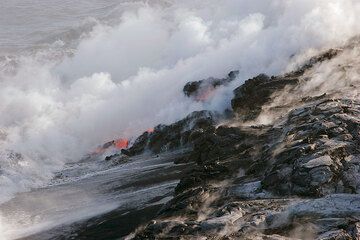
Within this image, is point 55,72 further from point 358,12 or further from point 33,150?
point 358,12

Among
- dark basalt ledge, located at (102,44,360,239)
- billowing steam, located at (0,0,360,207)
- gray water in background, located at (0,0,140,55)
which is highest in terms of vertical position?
gray water in background, located at (0,0,140,55)

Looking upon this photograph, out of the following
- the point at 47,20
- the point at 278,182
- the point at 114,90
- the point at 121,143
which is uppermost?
the point at 47,20

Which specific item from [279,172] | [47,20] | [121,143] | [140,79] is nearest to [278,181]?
[279,172]

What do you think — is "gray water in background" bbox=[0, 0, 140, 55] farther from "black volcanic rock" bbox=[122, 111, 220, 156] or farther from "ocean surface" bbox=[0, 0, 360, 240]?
"black volcanic rock" bbox=[122, 111, 220, 156]

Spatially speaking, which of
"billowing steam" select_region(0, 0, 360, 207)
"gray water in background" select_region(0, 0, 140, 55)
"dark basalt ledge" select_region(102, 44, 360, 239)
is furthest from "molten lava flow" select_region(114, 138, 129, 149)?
"gray water in background" select_region(0, 0, 140, 55)

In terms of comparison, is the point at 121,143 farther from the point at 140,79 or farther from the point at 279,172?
the point at 279,172

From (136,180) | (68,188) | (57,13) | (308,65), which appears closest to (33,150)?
(68,188)
